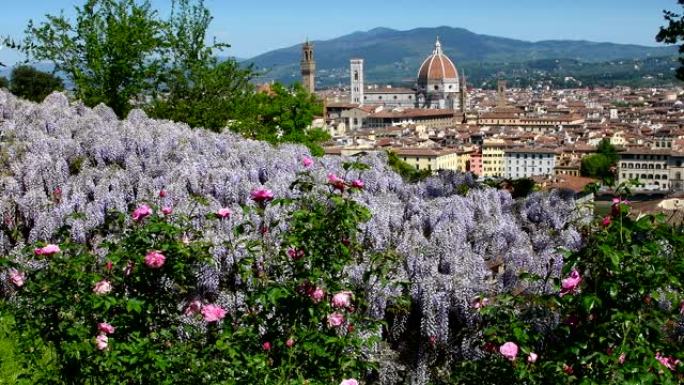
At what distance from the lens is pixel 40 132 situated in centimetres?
682

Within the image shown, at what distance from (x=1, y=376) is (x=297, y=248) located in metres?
1.82

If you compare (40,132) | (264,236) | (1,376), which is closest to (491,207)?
(264,236)

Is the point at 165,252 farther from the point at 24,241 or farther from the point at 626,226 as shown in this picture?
the point at 24,241

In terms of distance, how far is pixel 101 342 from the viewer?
335 centimetres

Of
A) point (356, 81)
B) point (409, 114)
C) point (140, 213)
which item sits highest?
point (140, 213)

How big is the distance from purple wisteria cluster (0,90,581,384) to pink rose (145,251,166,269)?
0.04 feet

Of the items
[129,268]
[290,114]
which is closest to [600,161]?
[290,114]

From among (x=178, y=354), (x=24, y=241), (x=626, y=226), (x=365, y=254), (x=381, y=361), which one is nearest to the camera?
(x=626, y=226)

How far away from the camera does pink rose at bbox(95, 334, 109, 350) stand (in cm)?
335

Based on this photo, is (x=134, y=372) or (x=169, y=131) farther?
(x=169, y=131)

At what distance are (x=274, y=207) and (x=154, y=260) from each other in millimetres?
1902

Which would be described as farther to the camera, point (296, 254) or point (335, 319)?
point (296, 254)

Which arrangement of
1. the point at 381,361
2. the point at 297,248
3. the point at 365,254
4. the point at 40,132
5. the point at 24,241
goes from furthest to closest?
the point at 40,132 → the point at 24,241 → the point at 365,254 → the point at 381,361 → the point at 297,248

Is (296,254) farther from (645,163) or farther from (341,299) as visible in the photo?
(645,163)
